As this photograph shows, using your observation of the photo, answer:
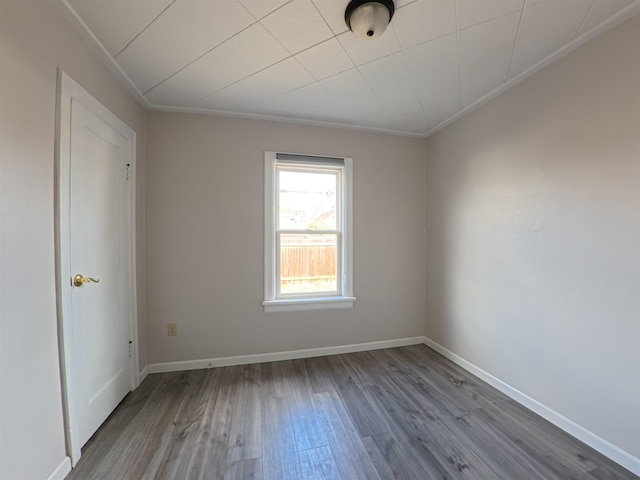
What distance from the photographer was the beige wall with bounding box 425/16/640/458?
141 cm

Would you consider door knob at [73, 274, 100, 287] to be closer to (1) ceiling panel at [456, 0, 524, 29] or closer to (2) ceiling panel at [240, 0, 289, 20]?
(2) ceiling panel at [240, 0, 289, 20]

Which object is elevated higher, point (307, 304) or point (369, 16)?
point (369, 16)

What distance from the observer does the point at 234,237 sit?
8.36 ft

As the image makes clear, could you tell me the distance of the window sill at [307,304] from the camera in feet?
8.61

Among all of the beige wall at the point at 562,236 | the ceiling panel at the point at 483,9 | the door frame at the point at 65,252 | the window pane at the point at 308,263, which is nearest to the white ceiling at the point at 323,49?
the ceiling panel at the point at 483,9

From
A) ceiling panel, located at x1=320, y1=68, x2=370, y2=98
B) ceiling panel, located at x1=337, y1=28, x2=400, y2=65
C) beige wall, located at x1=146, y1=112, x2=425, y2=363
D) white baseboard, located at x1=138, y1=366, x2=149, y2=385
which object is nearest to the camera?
ceiling panel, located at x1=337, y1=28, x2=400, y2=65

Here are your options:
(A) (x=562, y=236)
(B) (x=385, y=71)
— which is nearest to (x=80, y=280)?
(B) (x=385, y=71)

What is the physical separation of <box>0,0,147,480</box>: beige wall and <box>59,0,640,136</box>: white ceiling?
0.32 metres

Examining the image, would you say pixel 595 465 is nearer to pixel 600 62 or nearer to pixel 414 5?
pixel 600 62

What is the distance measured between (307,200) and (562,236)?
2.12 metres

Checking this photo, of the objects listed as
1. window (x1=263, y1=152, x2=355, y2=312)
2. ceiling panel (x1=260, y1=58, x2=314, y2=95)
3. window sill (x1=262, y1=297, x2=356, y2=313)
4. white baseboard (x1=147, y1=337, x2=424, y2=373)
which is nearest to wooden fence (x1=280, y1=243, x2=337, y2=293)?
window (x1=263, y1=152, x2=355, y2=312)

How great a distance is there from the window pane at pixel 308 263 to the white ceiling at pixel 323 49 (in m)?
1.32

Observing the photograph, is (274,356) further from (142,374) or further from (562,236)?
(562,236)

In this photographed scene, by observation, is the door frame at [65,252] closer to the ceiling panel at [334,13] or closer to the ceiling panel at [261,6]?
the ceiling panel at [261,6]
